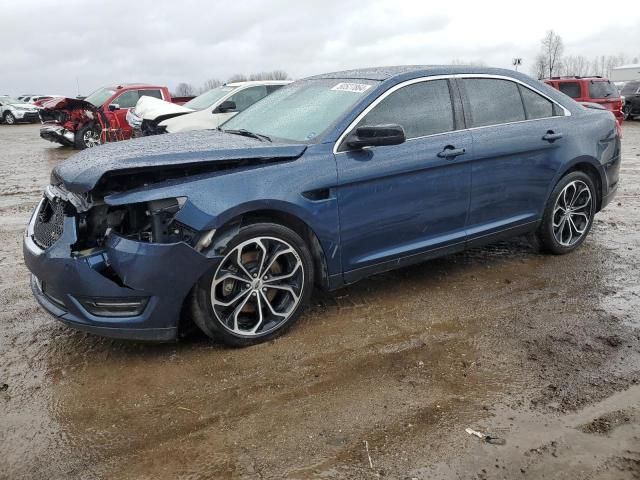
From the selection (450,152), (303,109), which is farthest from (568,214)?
(303,109)

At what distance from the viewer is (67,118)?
15719 millimetres

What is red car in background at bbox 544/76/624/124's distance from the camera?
52.5 feet

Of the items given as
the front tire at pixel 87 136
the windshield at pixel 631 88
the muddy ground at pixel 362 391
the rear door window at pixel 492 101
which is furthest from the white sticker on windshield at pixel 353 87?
the windshield at pixel 631 88

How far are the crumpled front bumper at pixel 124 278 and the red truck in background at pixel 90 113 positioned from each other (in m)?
11.9

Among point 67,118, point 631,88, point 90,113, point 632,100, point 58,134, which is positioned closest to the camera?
point 90,113

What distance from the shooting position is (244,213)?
11.6ft

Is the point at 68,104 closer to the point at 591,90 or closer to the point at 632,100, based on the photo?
the point at 591,90

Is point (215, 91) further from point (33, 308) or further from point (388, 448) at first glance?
point (388, 448)

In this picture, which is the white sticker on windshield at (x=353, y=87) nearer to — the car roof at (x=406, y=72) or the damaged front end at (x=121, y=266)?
the car roof at (x=406, y=72)

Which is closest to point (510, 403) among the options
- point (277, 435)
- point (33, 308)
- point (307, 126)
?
point (277, 435)

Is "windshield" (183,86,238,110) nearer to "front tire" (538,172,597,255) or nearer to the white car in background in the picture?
the white car in background

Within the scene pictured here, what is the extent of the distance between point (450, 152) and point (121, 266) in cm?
244

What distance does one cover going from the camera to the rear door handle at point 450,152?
4270 millimetres

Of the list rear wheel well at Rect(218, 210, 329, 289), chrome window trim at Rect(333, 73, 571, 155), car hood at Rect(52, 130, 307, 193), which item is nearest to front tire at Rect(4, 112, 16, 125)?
car hood at Rect(52, 130, 307, 193)
